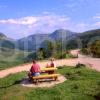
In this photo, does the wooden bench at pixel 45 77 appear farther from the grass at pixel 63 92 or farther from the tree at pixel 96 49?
the tree at pixel 96 49

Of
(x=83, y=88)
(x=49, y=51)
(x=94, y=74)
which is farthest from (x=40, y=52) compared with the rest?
(x=83, y=88)

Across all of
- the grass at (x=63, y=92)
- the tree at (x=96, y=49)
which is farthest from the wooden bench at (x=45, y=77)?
the tree at (x=96, y=49)

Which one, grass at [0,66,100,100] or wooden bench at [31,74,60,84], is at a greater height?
wooden bench at [31,74,60,84]

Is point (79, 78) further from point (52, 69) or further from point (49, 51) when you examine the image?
point (49, 51)

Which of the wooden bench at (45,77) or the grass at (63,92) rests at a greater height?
the wooden bench at (45,77)

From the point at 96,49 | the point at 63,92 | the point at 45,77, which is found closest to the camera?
the point at 63,92

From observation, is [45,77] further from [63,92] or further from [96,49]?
[96,49]

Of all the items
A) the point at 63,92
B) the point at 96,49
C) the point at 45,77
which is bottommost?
the point at 63,92

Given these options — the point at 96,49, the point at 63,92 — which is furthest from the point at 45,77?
the point at 96,49

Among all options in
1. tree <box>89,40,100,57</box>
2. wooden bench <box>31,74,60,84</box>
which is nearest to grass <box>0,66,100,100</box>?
wooden bench <box>31,74,60,84</box>

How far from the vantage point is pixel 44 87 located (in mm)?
17188

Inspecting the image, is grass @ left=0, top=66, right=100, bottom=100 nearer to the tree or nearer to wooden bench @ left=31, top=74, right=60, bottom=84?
wooden bench @ left=31, top=74, right=60, bottom=84

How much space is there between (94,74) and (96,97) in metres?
5.36

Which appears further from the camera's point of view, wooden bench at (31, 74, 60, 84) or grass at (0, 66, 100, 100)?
wooden bench at (31, 74, 60, 84)
